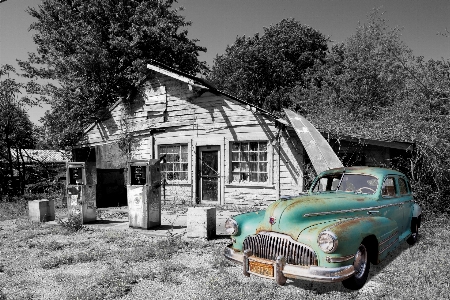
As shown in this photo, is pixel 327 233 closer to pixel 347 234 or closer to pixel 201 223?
pixel 347 234

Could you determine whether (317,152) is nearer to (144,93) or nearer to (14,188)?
(144,93)

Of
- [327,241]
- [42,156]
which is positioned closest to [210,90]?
[327,241]

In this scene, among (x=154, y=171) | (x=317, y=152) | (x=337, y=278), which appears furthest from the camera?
(x=317, y=152)

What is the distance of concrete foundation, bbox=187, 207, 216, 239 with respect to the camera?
6779 mm

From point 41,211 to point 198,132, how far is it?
542 cm

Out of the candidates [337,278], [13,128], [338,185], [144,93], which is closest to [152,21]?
[144,93]

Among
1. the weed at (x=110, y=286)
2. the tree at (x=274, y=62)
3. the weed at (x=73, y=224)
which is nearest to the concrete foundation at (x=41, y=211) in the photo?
the weed at (x=73, y=224)

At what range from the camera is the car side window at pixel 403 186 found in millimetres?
5750

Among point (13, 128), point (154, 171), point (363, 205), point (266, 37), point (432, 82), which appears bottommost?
point (363, 205)

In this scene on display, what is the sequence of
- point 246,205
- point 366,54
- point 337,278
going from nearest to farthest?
point 337,278
point 246,205
point 366,54

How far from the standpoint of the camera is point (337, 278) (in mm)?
3557

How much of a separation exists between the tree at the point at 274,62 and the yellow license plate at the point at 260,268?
25.2 meters

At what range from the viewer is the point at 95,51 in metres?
16.3

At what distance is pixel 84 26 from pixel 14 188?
8944 millimetres
